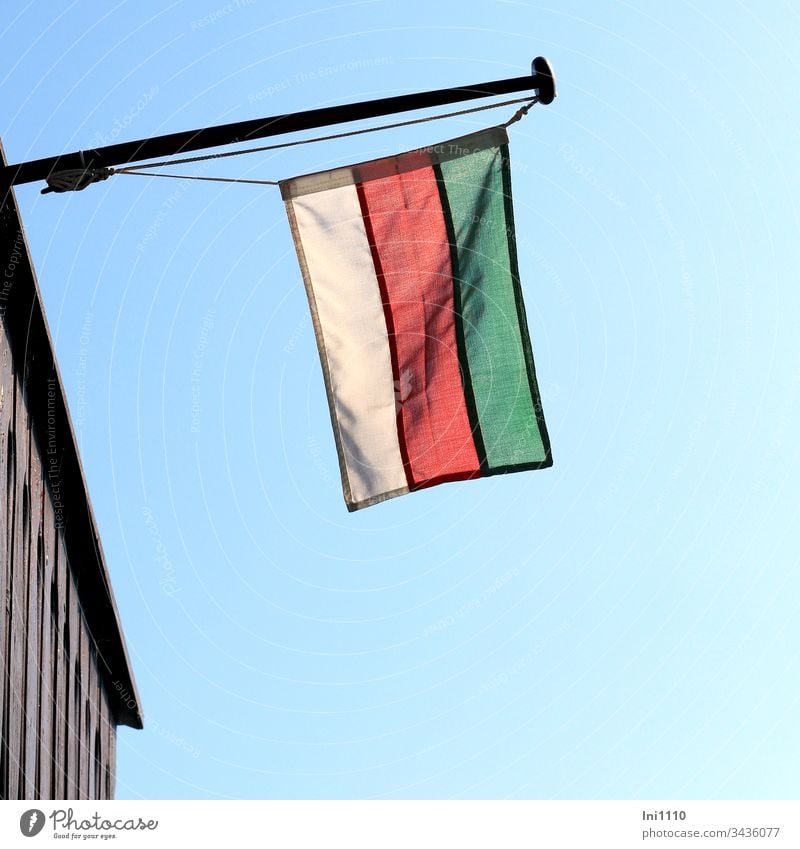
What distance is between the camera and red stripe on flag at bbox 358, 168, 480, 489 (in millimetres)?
9086

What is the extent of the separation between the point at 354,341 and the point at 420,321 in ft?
1.88

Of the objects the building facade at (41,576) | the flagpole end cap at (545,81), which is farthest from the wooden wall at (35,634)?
the flagpole end cap at (545,81)

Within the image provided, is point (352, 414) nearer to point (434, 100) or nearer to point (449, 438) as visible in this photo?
point (449, 438)

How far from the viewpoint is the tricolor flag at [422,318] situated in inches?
354

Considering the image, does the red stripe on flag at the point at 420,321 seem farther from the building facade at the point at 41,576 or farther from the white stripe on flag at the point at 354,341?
the building facade at the point at 41,576

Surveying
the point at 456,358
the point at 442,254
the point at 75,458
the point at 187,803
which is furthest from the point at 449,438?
the point at 75,458

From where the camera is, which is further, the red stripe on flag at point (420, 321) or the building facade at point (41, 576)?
the building facade at point (41, 576)

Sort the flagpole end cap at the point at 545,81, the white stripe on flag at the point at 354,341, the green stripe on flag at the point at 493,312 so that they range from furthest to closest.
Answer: the green stripe on flag at the point at 493,312 → the white stripe on flag at the point at 354,341 → the flagpole end cap at the point at 545,81

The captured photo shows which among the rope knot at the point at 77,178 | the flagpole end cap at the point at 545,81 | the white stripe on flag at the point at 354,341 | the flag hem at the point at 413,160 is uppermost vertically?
the flagpole end cap at the point at 545,81

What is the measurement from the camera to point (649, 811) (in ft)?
24.0

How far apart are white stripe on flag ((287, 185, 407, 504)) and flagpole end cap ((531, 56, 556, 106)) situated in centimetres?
162

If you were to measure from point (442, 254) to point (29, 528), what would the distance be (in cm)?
505

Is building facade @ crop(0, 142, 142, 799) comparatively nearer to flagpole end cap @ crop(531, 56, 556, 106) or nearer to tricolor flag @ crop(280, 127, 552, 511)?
tricolor flag @ crop(280, 127, 552, 511)

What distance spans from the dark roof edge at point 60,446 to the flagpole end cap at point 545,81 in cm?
382
